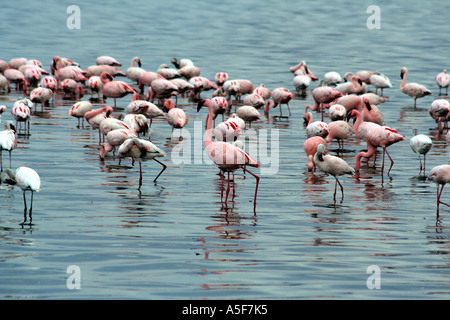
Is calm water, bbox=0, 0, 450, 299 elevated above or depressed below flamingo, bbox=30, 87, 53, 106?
below

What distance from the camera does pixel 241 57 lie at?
34.2m

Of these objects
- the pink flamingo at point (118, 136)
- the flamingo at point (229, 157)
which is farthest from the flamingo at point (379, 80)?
the flamingo at point (229, 157)

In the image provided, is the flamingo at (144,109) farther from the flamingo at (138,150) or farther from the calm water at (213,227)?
the flamingo at (138,150)

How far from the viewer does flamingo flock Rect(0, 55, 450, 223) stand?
12.4 m

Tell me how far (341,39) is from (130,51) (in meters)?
12.8

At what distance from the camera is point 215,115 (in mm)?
19547

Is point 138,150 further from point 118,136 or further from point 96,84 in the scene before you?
point 96,84

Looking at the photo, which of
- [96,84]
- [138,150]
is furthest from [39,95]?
[138,150]

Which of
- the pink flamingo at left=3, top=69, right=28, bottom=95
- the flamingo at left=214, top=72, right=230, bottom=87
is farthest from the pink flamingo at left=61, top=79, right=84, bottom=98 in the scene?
the flamingo at left=214, top=72, right=230, bottom=87

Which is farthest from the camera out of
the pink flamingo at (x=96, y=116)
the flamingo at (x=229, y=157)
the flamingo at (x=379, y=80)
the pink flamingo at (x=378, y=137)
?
the flamingo at (x=379, y=80)

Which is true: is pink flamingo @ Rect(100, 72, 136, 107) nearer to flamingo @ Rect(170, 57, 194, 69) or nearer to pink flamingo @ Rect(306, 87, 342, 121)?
pink flamingo @ Rect(306, 87, 342, 121)

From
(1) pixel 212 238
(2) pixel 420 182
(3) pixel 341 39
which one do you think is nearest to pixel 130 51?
(3) pixel 341 39

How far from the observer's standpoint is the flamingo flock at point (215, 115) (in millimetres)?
12414

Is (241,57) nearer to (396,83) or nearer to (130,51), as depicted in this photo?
(130,51)
